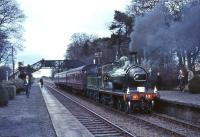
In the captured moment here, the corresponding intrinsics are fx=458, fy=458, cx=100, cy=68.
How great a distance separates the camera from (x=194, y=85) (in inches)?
1142

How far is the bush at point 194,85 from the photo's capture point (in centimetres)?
2845

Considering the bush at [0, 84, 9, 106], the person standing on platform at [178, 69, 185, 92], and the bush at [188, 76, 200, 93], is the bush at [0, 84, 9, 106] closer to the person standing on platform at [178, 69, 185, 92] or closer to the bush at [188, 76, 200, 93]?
the bush at [188, 76, 200, 93]

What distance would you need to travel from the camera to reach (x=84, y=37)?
142250mm

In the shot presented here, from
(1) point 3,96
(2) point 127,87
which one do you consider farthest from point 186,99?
Answer: (1) point 3,96

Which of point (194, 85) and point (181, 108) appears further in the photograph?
point (194, 85)

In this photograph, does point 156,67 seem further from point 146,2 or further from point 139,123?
point 139,123

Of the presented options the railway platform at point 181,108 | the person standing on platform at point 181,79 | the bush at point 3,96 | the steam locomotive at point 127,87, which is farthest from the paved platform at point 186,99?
the bush at point 3,96

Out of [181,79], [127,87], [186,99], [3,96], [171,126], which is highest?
[181,79]

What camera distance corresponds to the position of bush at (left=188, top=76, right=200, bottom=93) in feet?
93.3

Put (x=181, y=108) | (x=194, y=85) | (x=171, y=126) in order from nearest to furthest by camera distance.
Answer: (x=171, y=126)
(x=181, y=108)
(x=194, y=85)

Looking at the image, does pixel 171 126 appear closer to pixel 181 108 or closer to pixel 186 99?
pixel 181 108

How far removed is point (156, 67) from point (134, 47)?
13263mm

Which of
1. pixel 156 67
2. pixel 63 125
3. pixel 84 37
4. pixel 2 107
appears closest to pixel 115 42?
pixel 156 67

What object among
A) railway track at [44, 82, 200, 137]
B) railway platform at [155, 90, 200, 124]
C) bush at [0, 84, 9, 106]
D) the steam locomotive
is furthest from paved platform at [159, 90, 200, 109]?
bush at [0, 84, 9, 106]
